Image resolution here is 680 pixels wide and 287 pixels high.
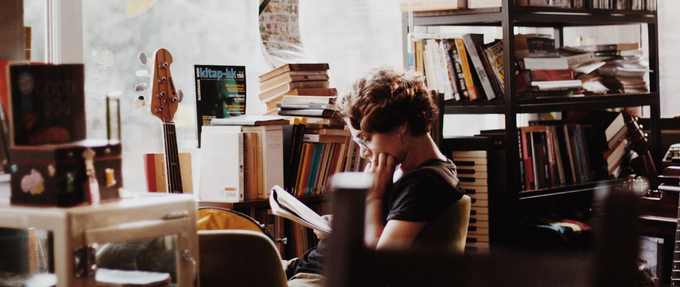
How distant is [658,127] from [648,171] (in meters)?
0.33

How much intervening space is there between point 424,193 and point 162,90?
0.97m

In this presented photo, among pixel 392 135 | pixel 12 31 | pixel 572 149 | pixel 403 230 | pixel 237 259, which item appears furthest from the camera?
pixel 572 149

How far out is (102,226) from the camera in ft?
4.03

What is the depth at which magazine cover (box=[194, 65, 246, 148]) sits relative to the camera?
2.56 meters

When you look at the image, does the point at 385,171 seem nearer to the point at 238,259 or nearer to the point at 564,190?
the point at 238,259

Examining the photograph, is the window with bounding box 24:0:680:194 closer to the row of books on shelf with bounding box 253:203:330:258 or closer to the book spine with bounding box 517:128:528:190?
the row of books on shelf with bounding box 253:203:330:258

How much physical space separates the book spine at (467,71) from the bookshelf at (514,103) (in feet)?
0.15

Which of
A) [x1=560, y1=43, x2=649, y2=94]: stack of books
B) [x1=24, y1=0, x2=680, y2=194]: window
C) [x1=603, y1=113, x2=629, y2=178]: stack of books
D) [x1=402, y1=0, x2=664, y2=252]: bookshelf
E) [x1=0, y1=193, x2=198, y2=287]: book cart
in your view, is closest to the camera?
[x1=0, y1=193, x2=198, y2=287]: book cart

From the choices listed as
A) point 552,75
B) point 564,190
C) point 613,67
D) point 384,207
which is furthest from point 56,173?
point 613,67

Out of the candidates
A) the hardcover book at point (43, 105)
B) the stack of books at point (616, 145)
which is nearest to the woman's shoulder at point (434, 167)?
the hardcover book at point (43, 105)

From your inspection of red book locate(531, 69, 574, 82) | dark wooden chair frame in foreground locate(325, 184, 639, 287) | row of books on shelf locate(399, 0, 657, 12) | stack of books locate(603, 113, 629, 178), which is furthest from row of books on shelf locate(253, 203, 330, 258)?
dark wooden chair frame in foreground locate(325, 184, 639, 287)

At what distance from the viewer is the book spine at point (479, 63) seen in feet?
10.1

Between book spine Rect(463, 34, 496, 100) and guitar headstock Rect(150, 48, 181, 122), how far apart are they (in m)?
1.43

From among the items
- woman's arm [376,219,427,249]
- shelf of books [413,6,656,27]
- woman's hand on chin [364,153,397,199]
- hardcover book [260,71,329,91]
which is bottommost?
woman's arm [376,219,427,249]
